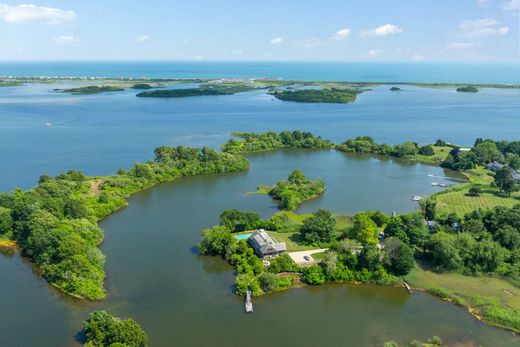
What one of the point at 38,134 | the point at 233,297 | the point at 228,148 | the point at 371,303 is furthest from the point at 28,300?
the point at 38,134

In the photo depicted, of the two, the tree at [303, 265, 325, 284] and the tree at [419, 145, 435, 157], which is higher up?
the tree at [419, 145, 435, 157]

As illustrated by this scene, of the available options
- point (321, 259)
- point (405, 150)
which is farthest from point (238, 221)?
point (405, 150)

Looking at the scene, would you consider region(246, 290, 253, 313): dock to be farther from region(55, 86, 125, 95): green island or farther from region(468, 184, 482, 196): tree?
region(55, 86, 125, 95): green island

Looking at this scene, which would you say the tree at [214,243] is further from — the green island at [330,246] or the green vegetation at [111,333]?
the green vegetation at [111,333]

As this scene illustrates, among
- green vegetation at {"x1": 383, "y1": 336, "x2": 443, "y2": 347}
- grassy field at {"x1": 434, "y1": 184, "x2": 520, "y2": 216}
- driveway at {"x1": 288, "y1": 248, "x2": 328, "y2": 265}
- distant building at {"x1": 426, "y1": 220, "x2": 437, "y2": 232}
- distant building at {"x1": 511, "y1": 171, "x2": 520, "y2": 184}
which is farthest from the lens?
distant building at {"x1": 511, "y1": 171, "x2": 520, "y2": 184}

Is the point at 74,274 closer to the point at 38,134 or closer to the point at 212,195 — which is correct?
the point at 212,195

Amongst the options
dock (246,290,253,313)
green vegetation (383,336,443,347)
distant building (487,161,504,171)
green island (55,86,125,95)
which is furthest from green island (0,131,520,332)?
green island (55,86,125,95)
